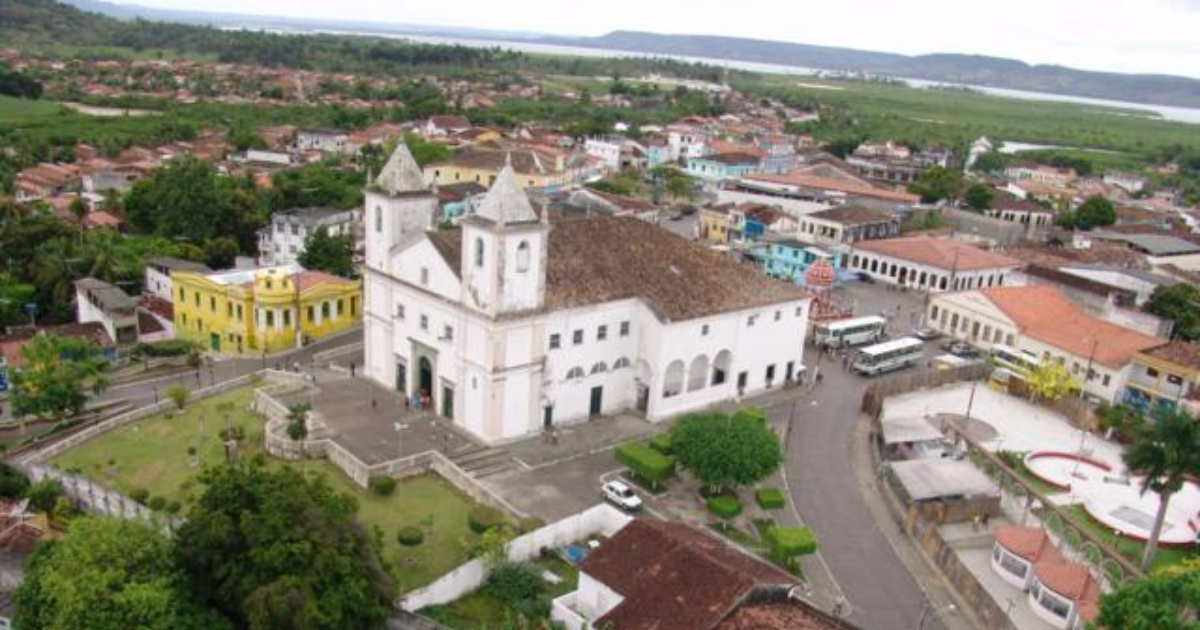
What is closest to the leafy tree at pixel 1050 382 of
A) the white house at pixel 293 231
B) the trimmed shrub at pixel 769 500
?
the trimmed shrub at pixel 769 500

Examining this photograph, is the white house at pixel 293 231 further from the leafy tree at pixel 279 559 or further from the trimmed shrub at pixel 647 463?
the leafy tree at pixel 279 559

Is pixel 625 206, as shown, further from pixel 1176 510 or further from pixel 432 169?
pixel 1176 510

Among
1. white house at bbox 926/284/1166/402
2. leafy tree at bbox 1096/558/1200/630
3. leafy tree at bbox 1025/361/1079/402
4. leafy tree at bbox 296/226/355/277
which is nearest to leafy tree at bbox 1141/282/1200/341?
white house at bbox 926/284/1166/402

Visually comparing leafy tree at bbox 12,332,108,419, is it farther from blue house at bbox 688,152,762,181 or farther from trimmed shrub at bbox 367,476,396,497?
blue house at bbox 688,152,762,181

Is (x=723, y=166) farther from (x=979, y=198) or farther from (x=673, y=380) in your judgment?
(x=673, y=380)

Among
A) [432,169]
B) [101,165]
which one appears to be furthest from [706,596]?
[101,165]

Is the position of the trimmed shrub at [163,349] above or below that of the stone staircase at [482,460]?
below
